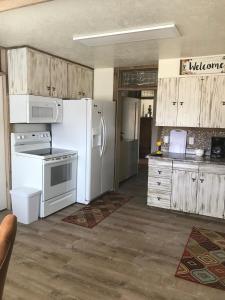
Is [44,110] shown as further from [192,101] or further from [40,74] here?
[192,101]

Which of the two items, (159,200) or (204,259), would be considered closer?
(204,259)

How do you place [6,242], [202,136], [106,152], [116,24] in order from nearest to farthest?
1. [6,242]
2. [116,24]
3. [202,136]
4. [106,152]

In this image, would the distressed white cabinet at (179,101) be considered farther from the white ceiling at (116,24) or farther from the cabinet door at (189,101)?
the white ceiling at (116,24)

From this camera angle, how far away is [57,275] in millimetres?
2477

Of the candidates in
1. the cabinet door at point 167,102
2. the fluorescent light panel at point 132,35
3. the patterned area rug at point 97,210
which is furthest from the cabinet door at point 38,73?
the patterned area rug at point 97,210

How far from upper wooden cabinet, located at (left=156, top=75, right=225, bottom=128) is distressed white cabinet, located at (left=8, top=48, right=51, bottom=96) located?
1915mm

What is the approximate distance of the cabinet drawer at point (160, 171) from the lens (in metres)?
4.06

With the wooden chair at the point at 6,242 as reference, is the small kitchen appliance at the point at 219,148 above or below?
above

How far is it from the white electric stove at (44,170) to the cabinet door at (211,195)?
81.3 inches

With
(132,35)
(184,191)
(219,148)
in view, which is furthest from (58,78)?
(219,148)

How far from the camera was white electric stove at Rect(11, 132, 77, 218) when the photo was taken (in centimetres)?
373

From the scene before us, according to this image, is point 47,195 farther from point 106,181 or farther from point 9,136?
point 106,181

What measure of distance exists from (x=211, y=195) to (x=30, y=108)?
2929 millimetres

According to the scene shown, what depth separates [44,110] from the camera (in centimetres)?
399
